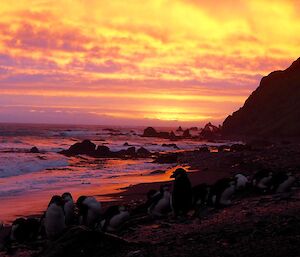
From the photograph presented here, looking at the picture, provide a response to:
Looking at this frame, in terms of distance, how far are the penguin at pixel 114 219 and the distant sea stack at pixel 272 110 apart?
66.7 metres

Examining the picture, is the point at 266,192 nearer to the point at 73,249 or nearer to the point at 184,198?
the point at 184,198

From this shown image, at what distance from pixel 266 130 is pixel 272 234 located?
3085 inches

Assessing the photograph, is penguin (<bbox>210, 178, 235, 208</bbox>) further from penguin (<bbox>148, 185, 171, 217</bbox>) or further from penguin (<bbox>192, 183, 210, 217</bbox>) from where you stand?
penguin (<bbox>148, 185, 171, 217</bbox>)

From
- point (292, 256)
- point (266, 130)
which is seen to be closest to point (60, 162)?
point (292, 256)

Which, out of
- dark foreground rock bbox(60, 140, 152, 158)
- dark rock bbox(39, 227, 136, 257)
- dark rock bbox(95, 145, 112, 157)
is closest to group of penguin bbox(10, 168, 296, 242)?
dark rock bbox(39, 227, 136, 257)

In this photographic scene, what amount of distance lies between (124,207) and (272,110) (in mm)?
85696

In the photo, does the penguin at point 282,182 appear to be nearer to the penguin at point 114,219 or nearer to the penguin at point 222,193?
the penguin at point 222,193

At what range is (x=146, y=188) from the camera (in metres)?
20.3

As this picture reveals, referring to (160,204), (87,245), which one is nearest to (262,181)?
(160,204)

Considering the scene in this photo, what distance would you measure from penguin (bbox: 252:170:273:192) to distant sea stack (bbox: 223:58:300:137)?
62064 millimetres

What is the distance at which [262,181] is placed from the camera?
49.1ft

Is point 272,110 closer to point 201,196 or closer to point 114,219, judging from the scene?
point 201,196

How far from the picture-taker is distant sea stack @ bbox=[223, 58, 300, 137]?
79.9m

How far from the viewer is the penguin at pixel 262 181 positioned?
1476 cm
